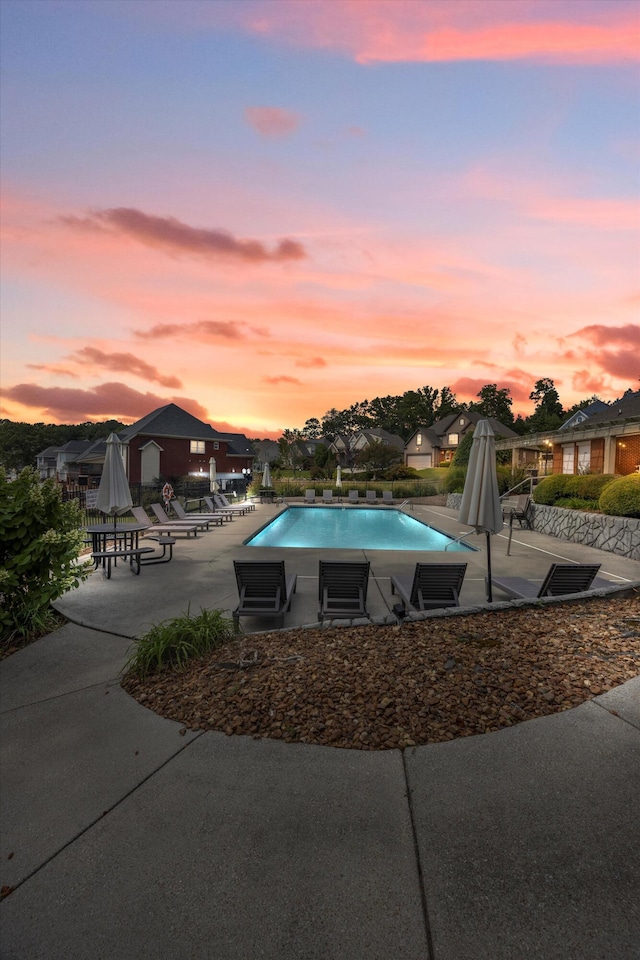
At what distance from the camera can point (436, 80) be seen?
35.7 ft

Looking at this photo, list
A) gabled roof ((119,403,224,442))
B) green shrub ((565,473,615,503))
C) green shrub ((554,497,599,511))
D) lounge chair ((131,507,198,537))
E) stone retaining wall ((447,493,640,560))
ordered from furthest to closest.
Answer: gabled roof ((119,403,224,442))
green shrub ((565,473,615,503))
green shrub ((554,497,599,511))
lounge chair ((131,507,198,537))
stone retaining wall ((447,493,640,560))

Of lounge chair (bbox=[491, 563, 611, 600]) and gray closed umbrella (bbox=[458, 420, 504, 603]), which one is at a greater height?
gray closed umbrella (bbox=[458, 420, 504, 603])

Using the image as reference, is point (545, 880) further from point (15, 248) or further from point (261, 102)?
point (15, 248)

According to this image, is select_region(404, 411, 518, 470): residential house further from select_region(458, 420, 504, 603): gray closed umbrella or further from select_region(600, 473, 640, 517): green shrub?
select_region(458, 420, 504, 603): gray closed umbrella

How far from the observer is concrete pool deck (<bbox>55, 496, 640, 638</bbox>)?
6.57 metres

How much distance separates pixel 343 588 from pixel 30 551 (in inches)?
168

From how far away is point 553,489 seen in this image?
16.6m

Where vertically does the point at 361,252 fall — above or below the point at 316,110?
below

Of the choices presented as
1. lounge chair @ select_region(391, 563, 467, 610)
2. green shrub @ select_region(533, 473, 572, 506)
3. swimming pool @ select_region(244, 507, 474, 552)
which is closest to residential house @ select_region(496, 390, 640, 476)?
green shrub @ select_region(533, 473, 572, 506)

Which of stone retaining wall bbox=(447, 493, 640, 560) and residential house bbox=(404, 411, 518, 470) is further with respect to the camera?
residential house bbox=(404, 411, 518, 470)

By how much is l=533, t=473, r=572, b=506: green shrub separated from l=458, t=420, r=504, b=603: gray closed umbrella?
10942 millimetres

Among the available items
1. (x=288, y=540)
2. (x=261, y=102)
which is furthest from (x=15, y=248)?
(x=288, y=540)

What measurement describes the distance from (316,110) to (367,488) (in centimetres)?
2572

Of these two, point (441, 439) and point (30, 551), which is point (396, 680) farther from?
point (441, 439)
